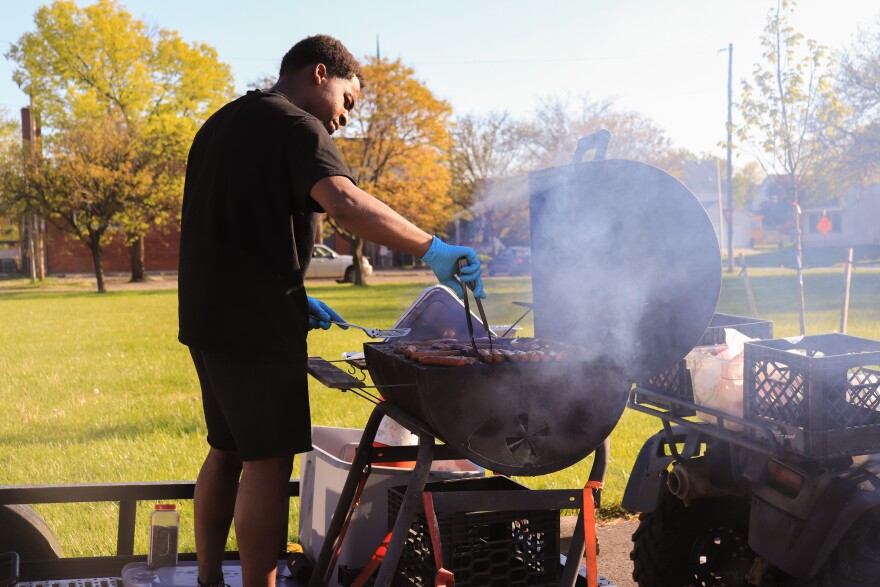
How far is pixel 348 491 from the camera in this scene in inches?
122

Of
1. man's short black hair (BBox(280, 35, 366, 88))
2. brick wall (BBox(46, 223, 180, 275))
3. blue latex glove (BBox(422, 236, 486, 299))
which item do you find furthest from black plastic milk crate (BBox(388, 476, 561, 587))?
brick wall (BBox(46, 223, 180, 275))

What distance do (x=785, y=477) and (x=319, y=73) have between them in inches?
78.5

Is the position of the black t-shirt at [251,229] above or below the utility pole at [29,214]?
below

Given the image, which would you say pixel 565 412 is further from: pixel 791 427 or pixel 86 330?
pixel 86 330

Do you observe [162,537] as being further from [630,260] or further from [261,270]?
[630,260]

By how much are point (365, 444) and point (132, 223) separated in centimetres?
2706

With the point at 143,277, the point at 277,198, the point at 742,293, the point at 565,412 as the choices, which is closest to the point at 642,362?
the point at 565,412

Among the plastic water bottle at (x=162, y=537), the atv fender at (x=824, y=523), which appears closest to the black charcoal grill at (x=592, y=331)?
the atv fender at (x=824, y=523)

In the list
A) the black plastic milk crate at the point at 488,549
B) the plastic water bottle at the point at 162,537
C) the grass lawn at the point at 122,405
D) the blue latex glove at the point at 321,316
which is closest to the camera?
the black plastic milk crate at the point at 488,549

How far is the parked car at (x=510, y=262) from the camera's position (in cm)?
2778

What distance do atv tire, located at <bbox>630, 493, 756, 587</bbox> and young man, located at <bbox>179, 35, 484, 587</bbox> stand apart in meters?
1.16

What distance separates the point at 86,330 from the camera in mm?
14625

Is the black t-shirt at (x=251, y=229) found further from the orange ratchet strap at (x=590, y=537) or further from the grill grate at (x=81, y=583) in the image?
the grill grate at (x=81, y=583)

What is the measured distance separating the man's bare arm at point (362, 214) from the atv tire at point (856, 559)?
1.50m
